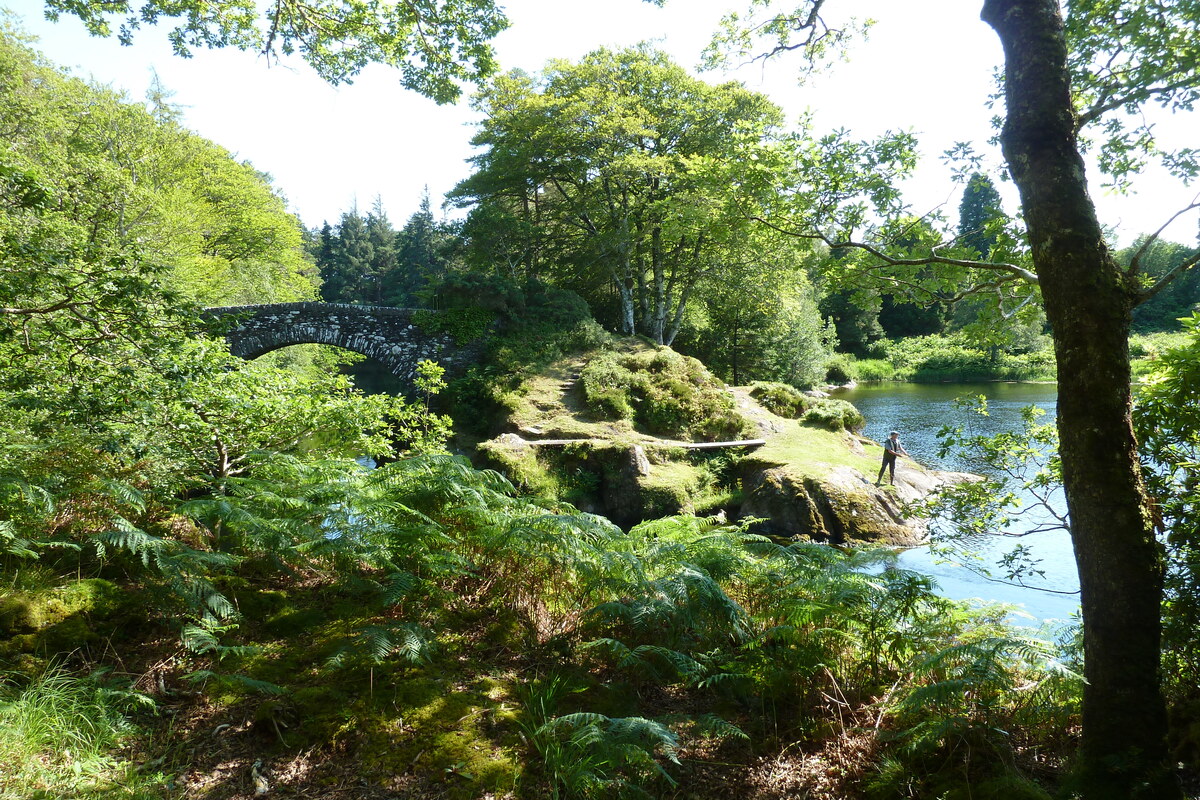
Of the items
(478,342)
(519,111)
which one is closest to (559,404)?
(478,342)

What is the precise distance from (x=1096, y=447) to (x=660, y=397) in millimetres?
15250

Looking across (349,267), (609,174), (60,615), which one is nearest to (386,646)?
(60,615)

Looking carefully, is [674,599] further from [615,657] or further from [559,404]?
[559,404]

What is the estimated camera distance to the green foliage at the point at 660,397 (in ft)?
56.2

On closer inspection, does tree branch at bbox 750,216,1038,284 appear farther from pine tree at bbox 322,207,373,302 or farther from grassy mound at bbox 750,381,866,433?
pine tree at bbox 322,207,373,302

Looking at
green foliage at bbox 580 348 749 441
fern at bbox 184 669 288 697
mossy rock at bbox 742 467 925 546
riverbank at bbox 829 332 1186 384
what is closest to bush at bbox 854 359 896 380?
riverbank at bbox 829 332 1186 384

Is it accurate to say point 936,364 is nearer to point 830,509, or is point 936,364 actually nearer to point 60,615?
point 830,509

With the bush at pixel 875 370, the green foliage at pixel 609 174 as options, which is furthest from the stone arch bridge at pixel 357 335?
the bush at pixel 875 370

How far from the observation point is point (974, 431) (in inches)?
902

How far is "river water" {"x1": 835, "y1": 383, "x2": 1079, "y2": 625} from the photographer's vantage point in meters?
10.5

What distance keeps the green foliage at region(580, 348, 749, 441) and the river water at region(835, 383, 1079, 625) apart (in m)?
5.43

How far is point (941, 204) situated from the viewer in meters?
4.90

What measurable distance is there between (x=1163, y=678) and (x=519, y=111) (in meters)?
24.6

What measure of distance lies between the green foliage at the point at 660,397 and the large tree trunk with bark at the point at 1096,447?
46.9ft
